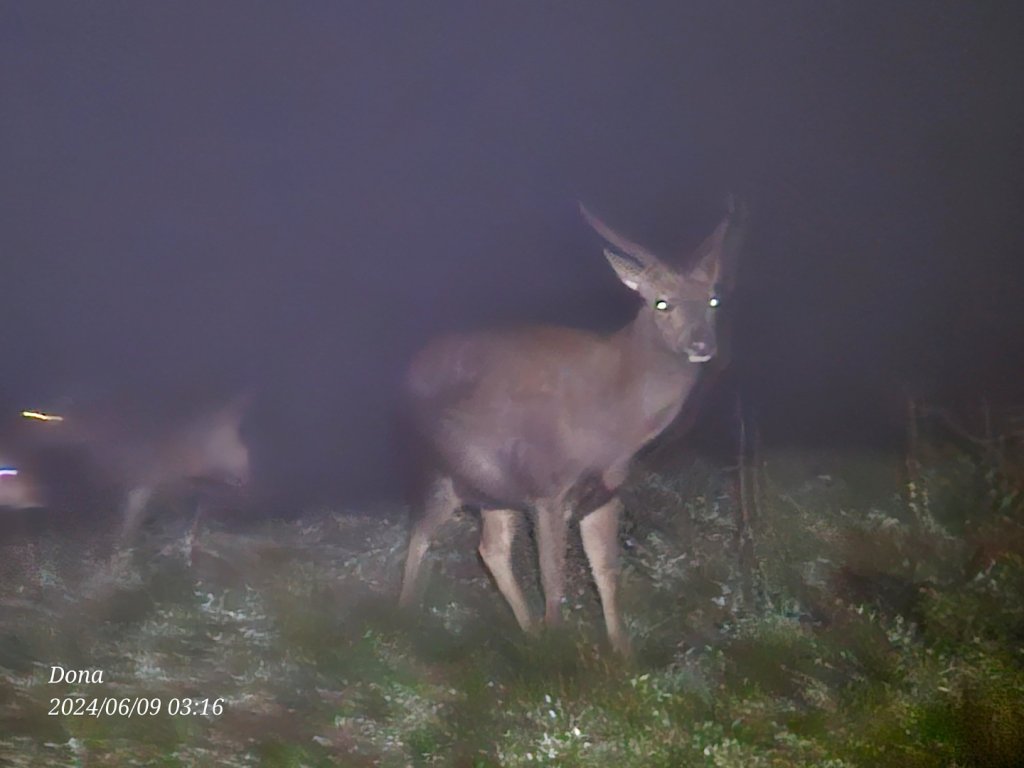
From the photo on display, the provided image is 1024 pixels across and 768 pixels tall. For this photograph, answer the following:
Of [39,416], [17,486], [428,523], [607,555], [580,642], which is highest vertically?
[39,416]

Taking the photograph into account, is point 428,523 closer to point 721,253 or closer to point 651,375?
point 651,375

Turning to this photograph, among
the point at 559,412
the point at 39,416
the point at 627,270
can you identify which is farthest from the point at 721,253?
the point at 39,416

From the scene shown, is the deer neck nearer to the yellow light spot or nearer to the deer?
the deer

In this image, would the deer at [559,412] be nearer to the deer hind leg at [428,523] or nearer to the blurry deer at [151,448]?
the deer hind leg at [428,523]

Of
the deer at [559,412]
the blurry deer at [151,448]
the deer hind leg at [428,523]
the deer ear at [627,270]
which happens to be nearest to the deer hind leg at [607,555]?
the deer at [559,412]

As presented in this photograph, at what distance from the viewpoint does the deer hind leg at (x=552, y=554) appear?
7.50ft

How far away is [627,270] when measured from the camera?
7.79 feet

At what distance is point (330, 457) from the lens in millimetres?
2533

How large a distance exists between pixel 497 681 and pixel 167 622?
0.93 metres

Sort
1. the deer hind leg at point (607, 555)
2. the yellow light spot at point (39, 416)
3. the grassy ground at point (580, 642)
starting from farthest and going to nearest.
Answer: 1. the yellow light spot at point (39, 416)
2. the deer hind leg at point (607, 555)
3. the grassy ground at point (580, 642)

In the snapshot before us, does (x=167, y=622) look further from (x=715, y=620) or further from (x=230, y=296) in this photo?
(x=715, y=620)

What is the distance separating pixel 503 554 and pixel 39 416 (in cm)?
155

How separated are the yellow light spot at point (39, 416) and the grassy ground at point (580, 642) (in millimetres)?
401

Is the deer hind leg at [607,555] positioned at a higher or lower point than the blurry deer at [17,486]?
lower
